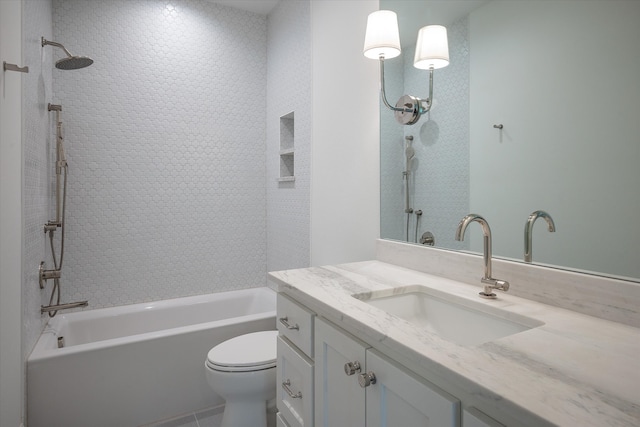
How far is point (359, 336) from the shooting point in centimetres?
97

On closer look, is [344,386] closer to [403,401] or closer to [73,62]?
[403,401]

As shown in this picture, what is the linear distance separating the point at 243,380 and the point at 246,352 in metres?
0.15

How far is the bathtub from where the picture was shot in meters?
1.87

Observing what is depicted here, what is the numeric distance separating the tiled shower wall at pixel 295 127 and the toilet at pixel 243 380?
0.84m

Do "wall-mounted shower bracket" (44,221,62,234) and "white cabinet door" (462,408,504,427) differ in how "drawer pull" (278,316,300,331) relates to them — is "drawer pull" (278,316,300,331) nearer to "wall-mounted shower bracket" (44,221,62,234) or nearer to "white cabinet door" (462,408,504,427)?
"white cabinet door" (462,408,504,427)

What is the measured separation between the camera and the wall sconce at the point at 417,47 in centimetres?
153

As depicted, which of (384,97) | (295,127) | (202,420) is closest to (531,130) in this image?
(384,97)

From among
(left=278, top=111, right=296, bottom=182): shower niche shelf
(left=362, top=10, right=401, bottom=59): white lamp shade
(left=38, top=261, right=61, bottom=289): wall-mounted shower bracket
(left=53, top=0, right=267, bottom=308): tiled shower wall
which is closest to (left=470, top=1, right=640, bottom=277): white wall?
(left=362, top=10, right=401, bottom=59): white lamp shade

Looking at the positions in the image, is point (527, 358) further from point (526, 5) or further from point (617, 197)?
point (526, 5)

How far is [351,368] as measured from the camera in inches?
37.4

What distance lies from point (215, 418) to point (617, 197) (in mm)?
2187

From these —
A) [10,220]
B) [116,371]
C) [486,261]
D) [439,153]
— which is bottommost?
[116,371]

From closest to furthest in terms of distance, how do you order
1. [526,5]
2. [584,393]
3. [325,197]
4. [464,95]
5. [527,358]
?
[584,393] → [527,358] → [526,5] → [464,95] → [325,197]

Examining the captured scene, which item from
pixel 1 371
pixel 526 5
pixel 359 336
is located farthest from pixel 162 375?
pixel 526 5
